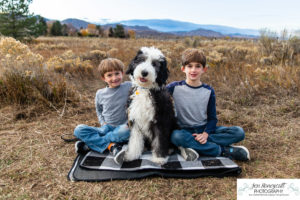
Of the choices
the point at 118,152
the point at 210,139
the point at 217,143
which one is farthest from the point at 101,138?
the point at 217,143

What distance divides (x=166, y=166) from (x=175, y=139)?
0.41 metres

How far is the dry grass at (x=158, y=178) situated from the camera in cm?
243

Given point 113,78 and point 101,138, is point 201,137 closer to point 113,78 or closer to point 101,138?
point 101,138

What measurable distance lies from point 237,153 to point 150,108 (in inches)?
57.1

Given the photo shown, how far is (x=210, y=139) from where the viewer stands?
3236 millimetres

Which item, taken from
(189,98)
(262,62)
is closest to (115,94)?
(189,98)

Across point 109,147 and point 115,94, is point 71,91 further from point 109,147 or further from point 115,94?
point 109,147

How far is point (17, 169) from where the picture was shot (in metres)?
2.77

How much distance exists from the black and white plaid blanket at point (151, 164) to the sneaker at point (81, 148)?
8.8 inches

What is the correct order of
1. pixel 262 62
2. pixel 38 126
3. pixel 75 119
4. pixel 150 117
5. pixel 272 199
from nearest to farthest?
pixel 272 199 → pixel 150 117 → pixel 38 126 → pixel 75 119 → pixel 262 62

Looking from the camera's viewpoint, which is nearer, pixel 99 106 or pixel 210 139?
pixel 210 139

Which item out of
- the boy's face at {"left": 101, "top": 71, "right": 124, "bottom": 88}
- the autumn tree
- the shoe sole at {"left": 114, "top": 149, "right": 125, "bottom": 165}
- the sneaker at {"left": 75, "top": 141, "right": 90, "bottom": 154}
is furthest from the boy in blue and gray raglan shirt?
the autumn tree

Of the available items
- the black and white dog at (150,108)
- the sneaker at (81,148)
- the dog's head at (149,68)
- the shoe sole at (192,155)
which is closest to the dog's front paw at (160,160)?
the black and white dog at (150,108)

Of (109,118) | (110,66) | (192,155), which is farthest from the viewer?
(109,118)
